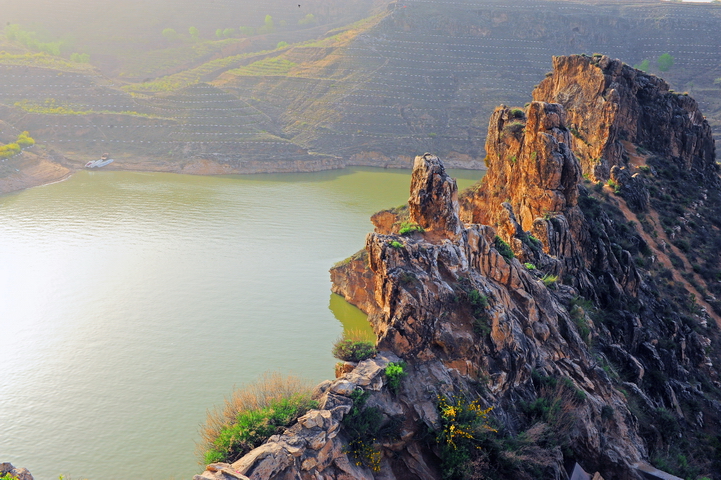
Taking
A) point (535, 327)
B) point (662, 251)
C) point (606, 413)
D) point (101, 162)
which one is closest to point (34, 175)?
point (101, 162)

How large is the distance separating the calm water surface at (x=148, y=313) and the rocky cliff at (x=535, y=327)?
5374mm

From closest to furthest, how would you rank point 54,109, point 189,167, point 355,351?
1. point 355,351
2. point 189,167
3. point 54,109

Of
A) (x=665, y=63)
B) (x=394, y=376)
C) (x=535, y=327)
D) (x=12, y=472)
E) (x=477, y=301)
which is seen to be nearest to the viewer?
(x=12, y=472)

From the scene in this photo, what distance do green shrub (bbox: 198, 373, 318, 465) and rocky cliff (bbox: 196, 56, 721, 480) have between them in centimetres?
49

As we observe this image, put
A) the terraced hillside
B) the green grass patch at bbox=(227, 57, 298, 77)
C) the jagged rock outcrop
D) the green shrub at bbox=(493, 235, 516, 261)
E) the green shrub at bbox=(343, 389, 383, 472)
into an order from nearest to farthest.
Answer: the jagged rock outcrop < the green shrub at bbox=(343, 389, 383, 472) < the green shrub at bbox=(493, 235, 516, 261) < the terraced hillside < the green grass patch at bbox=(227, 57, 298, 77)

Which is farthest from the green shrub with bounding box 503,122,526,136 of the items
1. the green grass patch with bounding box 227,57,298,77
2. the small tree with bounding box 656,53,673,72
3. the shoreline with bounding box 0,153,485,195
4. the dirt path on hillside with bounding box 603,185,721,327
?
the small tree with bounding box 656,53,673,72

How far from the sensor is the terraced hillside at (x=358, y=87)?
224 feet

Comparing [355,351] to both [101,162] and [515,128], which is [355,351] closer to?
[515,128]

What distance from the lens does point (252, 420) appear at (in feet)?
37.6

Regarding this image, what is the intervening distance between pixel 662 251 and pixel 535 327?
1543 cm

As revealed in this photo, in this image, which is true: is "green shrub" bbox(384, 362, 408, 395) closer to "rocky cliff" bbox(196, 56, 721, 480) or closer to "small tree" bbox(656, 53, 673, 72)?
"rocky cliff" bbox(196, 56, 721, 480)

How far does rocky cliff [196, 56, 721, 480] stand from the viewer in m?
12.0

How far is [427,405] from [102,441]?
1224 cm

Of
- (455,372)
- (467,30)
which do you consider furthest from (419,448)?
(467,30)
